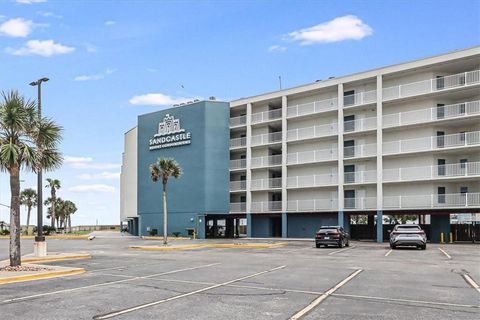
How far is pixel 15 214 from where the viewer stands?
18.2 metres

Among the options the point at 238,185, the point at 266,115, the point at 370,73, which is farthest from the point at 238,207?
the point at 370,73

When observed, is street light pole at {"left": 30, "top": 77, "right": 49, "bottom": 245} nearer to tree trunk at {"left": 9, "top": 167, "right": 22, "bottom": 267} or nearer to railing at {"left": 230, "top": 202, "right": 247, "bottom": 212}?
tree trunk at {"left": 9, "top": 167, "right": 22, "bottom": 267}

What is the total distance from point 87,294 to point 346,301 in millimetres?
6296

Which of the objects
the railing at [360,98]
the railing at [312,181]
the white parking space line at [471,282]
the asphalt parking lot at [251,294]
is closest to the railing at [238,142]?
the railing at [312,181]

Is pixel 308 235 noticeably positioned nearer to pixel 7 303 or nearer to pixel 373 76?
pixel 373 76

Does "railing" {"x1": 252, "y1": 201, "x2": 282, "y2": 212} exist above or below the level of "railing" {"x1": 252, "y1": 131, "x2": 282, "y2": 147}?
below

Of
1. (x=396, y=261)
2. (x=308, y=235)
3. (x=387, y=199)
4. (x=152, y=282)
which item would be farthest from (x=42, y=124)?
(x=308, y=235)

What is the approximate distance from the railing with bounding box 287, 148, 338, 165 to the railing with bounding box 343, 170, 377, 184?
2.20 m

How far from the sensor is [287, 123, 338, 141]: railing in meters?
49.7

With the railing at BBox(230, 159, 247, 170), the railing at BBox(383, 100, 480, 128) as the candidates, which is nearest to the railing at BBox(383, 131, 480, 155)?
the railing at BBox(383, 100, 480, 128)

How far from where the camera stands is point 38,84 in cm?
2758

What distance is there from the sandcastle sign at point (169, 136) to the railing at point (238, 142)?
481cm

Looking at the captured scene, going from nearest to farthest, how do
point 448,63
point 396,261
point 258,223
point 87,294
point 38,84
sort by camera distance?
point 87,294 < point 396,261 < point 38,84 < point 448,63 < point 258,223

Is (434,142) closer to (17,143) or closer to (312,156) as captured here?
(312,156)
